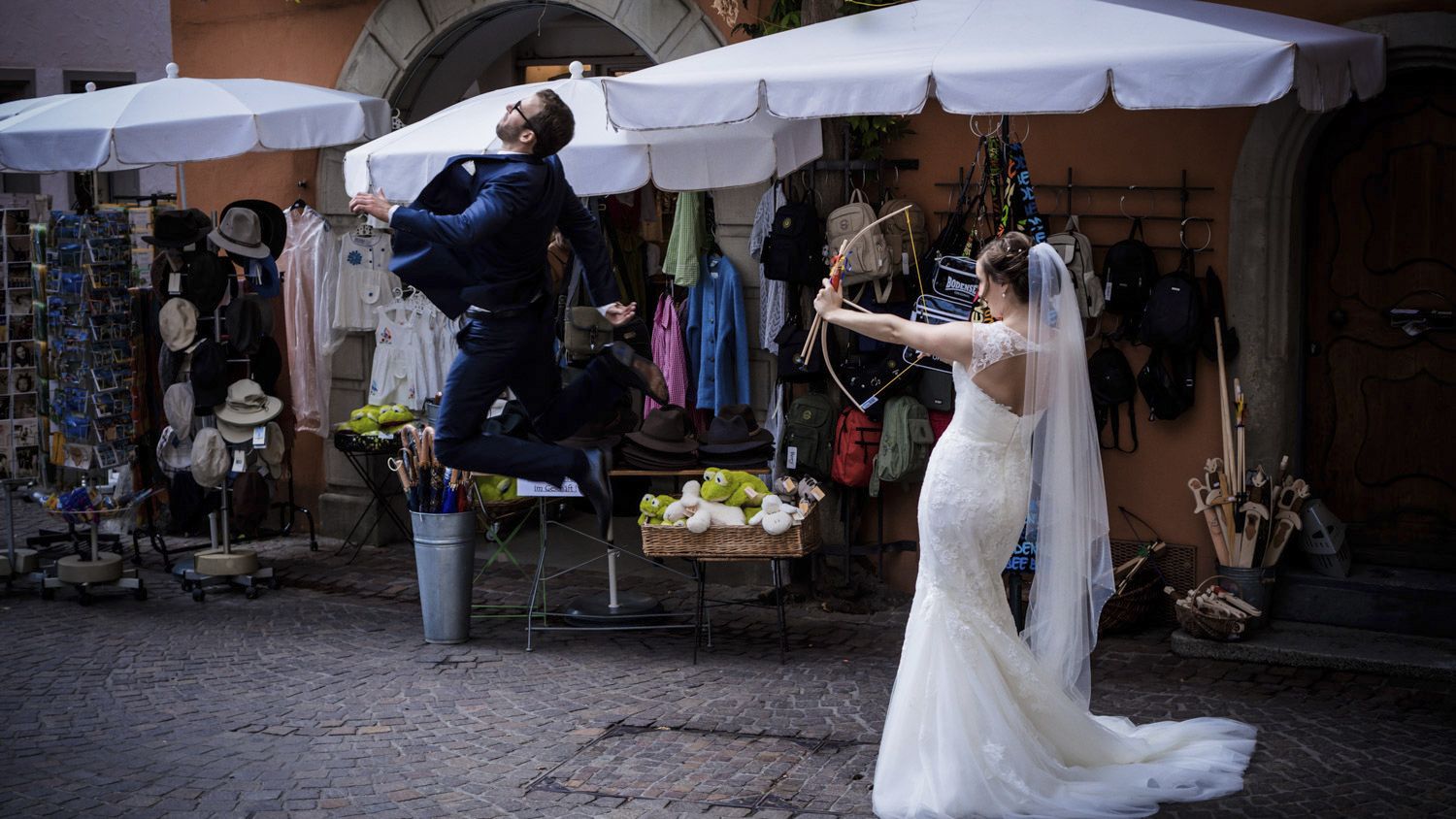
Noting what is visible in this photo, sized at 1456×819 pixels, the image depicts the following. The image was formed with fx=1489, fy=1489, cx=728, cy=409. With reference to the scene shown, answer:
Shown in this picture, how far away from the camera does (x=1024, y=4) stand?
22.0 feet

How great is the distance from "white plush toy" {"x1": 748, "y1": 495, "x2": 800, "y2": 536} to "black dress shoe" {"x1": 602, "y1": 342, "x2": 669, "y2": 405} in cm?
108

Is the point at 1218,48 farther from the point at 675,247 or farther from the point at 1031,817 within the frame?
the point at 675,247

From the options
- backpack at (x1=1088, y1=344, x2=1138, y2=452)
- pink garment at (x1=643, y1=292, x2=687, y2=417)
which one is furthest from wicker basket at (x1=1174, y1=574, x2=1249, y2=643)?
pink garment at (x1=643, y1=292, x2=687, y2=417)

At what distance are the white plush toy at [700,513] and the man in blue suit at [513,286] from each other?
57 cm

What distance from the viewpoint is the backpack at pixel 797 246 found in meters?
8.30

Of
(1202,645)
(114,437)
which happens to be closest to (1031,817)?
(1202,645)

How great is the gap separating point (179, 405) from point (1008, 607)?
585 centimetres

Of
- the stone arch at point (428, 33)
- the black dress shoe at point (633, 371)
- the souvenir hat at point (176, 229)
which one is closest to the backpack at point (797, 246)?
the stone arch at point (428, 33)

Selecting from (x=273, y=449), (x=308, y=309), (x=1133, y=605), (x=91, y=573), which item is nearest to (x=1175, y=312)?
(x=1133, y=605)

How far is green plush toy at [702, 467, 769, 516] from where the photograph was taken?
7.48 metres

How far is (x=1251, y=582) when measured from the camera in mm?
7508

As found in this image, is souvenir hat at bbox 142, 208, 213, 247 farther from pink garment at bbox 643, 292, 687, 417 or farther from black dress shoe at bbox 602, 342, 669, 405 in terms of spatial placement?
black dress shoe at bbox 602, 342, 669, 405

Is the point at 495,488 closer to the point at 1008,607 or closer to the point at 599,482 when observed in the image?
the point at 599,482

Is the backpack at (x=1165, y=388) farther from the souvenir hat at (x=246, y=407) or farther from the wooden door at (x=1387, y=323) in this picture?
the souvenir hat at (x=246, y=407)
